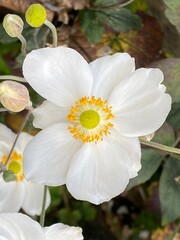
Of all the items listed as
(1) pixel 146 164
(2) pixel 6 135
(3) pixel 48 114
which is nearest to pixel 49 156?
(3) pixel 48 114

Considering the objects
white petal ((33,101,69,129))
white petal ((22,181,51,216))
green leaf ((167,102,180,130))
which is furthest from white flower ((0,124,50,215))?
green leaf ((167,102,180,130))

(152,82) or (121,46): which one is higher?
(152,82)

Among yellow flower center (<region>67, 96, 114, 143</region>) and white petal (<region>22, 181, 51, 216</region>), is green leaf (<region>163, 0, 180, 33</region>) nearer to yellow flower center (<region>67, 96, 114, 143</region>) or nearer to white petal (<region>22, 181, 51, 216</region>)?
yellow flower center (<region>67, 96, 114, 143</region>)

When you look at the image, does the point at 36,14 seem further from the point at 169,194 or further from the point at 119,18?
the point at 169,194

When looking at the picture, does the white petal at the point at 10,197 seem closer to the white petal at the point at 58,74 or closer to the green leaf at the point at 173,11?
the white petal at the point at 58,74

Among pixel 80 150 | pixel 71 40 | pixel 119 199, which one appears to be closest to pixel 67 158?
pixel 80 150

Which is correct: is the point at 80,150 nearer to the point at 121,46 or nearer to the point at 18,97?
the point at 18,97

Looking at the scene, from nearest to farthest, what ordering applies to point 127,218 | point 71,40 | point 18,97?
point 18,97 → point 71,40 → point 127,218

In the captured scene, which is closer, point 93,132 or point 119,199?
point 93,132
